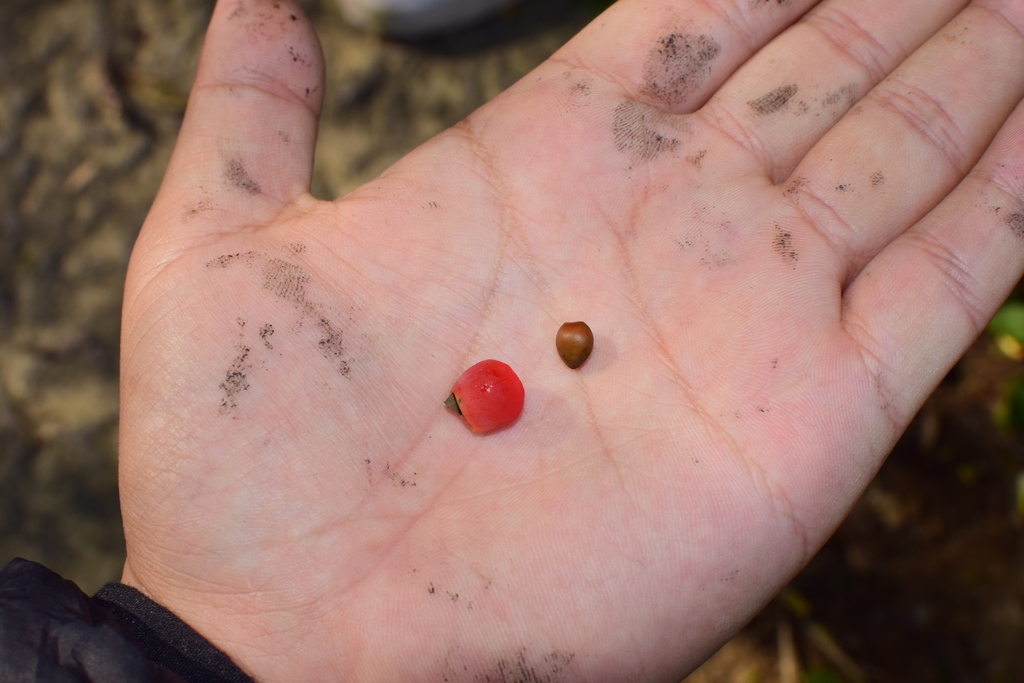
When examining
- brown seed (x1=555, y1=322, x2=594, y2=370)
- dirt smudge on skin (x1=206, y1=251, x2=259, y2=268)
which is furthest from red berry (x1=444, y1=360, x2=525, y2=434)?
dirt smudge on skin (x1=206, y1=251, x2=259, y2=268)

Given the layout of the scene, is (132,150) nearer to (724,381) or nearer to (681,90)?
(681,90)

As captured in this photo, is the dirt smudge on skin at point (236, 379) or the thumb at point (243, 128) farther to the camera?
the thumb at point (243, 128)

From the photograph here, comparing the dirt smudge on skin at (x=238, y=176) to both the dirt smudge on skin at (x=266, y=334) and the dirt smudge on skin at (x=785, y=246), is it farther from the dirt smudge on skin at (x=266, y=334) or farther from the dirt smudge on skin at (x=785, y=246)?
the dirt smudge on skin at (x=785, y=246)

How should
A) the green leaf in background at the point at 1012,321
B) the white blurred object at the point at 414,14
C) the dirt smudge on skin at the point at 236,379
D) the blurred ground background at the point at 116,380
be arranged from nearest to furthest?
the dirt smudge on skin at the point at 236,379
the green leaf in background at the point at 1012,321
the blurred ground background at the point at 116,380
the white blurred object at the point at 414,14

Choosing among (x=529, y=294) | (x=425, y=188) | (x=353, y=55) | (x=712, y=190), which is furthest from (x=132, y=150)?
(x=712, y=190)

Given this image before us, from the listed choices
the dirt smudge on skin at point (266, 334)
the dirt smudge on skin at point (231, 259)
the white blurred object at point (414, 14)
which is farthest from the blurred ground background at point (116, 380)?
the dirt smudge on skin at point (266, 334)

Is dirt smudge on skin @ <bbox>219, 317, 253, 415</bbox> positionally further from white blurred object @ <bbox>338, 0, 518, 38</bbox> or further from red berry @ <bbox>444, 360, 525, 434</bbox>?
white blurred object @ <bbox>338, 0, 518, 38</bbox>
